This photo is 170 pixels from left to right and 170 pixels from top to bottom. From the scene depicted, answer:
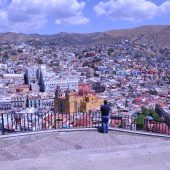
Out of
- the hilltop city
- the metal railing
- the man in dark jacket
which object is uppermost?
the man in dark jacket

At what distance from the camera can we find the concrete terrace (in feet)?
25.1

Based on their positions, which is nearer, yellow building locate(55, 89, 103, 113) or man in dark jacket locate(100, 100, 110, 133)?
man in dark jacket locate(100, 100, 110, 133)

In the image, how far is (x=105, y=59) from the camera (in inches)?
4092

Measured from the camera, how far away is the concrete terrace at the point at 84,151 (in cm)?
766

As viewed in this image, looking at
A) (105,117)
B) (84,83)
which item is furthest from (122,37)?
(105,117)

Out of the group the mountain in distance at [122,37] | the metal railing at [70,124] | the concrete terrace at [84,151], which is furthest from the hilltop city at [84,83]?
the mountain in distance at [122,37]

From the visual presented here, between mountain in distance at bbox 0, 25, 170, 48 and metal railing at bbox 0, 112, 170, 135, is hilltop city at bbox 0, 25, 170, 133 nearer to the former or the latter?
metal railing at bbox 0, 112, 170, 135

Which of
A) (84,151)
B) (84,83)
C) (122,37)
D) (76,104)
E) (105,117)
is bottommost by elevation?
(84,83)

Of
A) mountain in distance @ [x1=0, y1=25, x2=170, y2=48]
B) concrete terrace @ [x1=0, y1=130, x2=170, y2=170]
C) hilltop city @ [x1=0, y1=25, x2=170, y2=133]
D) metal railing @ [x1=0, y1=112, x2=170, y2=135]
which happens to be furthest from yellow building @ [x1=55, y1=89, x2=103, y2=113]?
mountain in distance @ [x1=0, y1=25, x2=170, y2=48]

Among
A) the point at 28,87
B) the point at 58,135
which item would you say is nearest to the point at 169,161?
the point at 58,135

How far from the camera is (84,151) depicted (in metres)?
8.45

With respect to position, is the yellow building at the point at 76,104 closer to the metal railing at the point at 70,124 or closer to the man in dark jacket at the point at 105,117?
the metal railing at the point at 70,124

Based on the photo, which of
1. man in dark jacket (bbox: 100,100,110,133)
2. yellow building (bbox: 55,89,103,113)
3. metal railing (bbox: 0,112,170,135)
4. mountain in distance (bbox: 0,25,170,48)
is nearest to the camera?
man in dark jacket (bbox: 100,100,110,133)

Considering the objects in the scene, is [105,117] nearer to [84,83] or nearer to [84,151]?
[84,151]
